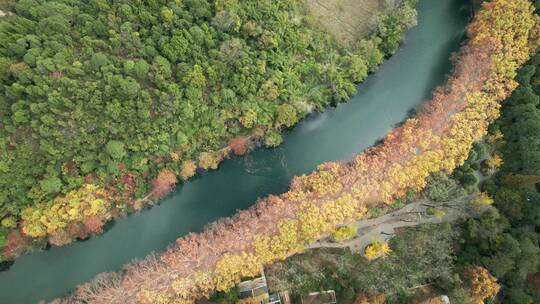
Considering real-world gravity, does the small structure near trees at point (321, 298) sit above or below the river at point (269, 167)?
below

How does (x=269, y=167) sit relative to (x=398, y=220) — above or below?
above

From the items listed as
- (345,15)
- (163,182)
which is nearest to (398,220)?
(345,15)

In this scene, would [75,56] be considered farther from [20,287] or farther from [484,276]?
[484,276]

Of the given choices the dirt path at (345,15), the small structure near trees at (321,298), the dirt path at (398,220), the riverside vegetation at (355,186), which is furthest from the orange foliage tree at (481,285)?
the dirt path at (345,15)

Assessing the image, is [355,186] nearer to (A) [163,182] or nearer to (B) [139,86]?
(A) [163,182]

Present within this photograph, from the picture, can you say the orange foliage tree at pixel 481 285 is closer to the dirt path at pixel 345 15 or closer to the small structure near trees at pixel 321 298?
the small structure near trees at pixel 321 298

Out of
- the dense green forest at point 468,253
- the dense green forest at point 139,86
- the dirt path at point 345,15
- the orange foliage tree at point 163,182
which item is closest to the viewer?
the dense green forest at point 139,86

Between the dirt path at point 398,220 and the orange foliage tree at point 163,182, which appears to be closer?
the orange foliage tree at point 163,182
